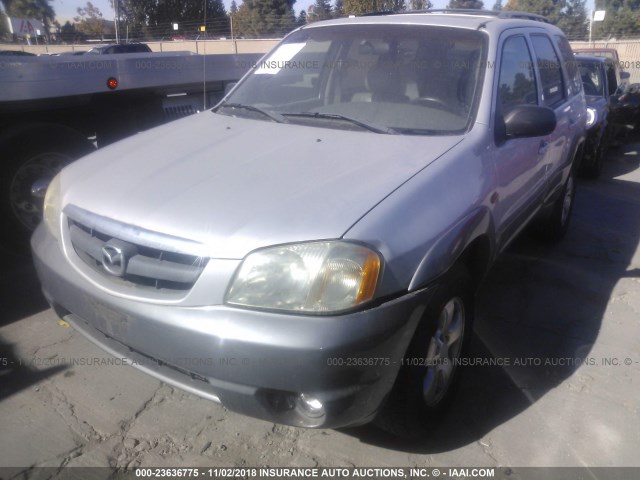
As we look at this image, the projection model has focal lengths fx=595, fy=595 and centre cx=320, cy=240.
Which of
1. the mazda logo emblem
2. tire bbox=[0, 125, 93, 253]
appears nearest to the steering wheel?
the mazda logo emblem

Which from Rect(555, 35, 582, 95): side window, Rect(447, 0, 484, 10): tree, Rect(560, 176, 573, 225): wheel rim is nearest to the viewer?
Rect(555, 35, 582, 95): side window

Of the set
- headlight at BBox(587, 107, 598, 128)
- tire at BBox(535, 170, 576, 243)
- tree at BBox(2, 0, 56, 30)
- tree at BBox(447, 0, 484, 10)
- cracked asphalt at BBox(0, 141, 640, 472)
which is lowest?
cracked asphalt at BBox(0, 141, 640, 472)

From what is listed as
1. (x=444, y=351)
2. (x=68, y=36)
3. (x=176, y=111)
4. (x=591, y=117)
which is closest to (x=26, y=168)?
(x=176, y=111)

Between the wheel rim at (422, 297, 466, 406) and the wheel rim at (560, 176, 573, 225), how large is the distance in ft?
9.55

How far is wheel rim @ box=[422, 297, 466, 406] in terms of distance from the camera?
259cm

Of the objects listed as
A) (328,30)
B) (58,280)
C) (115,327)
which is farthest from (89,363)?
(328,30)

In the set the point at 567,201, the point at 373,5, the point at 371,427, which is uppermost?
the point at 373,5

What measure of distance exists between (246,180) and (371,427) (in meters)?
1.30

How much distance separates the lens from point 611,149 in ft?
35.7

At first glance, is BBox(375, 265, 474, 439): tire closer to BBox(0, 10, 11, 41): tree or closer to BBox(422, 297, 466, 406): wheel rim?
BBox(422, 297, 466, 406): wheel rim

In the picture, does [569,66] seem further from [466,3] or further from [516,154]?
[466,3]

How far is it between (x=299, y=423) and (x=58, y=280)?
1248 mm

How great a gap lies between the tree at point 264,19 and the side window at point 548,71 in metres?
27.0

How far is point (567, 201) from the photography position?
5.43 metres
